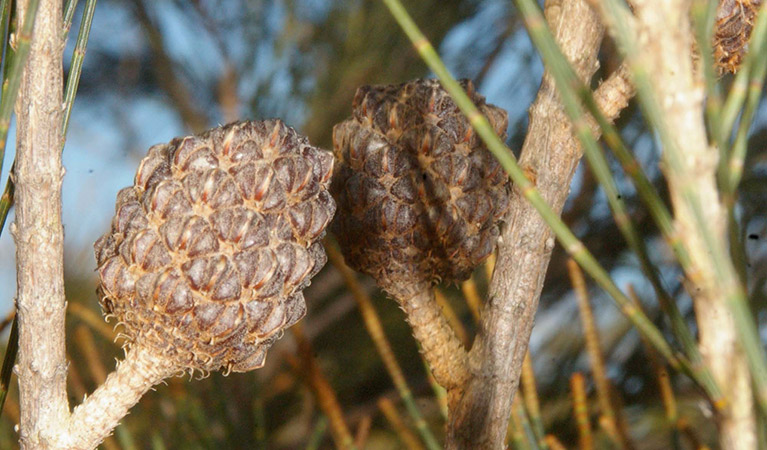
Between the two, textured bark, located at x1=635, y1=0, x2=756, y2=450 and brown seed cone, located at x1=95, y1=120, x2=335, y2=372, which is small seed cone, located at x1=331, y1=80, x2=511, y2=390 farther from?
textured bark, located at x1=635, y1=0, x2=756, y2=450

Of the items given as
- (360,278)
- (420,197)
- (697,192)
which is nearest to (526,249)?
(420,197)

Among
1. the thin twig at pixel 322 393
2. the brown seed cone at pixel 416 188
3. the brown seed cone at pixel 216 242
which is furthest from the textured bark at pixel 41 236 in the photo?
the thin twig at pixel 322 393

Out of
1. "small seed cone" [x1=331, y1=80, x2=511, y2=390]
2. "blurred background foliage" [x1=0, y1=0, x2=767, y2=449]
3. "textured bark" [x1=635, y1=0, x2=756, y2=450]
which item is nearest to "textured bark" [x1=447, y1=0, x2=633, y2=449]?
"small seed cone" [x1=331, y1=80, x2=511, y2=390]

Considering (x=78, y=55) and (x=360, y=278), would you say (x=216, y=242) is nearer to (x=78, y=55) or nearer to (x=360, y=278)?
(x=78, y=55)

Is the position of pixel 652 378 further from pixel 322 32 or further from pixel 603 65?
pixel 322 32

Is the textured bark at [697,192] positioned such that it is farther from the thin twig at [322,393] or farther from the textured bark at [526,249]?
the thin twig at [322,393]

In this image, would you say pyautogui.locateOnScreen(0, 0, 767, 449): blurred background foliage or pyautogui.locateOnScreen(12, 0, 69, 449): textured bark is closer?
pyautogui.locateOnScreen(12, 0, 69, 449): textured bark
